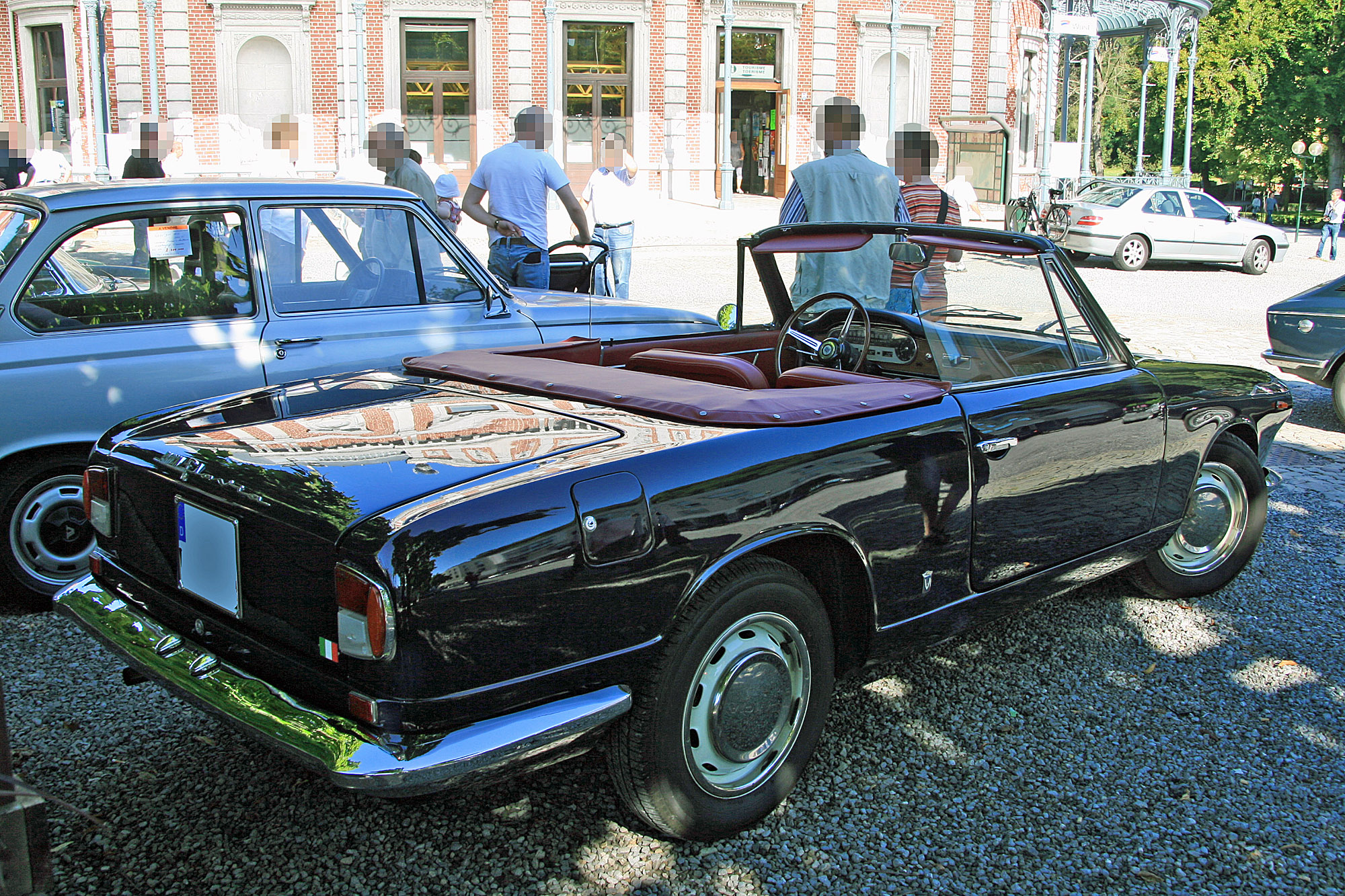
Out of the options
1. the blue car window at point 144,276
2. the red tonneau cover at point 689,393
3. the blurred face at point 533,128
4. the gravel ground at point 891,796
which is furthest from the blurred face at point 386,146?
the red tonneau cover at point 689,393

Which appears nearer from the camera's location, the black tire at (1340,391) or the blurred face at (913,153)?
the blurred face at (913,153)

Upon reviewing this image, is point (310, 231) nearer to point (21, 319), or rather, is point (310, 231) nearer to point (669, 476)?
point (21, 319)

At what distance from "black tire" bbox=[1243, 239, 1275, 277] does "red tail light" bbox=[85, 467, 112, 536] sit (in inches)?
847

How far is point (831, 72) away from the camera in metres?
31.8

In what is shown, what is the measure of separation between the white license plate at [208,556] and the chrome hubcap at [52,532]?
5.78ft

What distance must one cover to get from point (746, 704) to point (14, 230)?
344 cm

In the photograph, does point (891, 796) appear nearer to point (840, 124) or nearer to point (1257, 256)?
point (840, 124)

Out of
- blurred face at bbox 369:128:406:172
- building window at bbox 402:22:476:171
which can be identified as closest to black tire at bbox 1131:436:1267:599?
blurred face at bbox 369:128:406:172

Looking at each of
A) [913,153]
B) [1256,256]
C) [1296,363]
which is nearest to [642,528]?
[913,153]

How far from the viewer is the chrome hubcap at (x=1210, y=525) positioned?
448 cm

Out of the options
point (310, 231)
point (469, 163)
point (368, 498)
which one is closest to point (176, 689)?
point (368, 498)

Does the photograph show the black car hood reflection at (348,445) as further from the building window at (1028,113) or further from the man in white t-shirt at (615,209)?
the building window at (1028,113)

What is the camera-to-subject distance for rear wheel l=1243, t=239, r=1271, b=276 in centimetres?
2064

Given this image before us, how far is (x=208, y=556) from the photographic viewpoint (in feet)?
8.99
